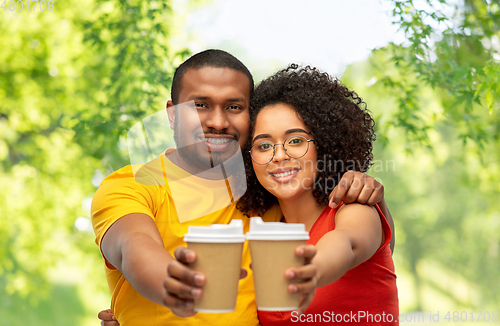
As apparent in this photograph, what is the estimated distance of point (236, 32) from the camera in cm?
658

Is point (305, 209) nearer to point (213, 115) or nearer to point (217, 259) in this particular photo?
point (213, 115)

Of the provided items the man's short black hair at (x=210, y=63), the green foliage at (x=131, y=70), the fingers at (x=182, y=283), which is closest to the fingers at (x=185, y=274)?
the fingers at (x=182, y=283)

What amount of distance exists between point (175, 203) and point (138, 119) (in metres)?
2.52

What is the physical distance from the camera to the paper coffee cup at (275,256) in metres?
1.23

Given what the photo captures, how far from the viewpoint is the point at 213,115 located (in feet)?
7.50

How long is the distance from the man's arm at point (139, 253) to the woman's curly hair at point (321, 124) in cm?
73

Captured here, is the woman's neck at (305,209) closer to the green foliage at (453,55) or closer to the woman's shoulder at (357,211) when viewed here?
the woman's shoulder at (357,211)

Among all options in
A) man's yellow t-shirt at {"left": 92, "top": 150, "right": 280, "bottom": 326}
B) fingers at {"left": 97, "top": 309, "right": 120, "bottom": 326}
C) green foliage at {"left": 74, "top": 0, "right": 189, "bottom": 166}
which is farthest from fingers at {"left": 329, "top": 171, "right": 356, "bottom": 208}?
green foliage at {"left": 74, "top": 0, "right": 189, "bottom": 166}

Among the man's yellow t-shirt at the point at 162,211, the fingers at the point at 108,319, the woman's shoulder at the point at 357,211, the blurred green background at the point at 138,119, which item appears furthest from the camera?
the blurred green background at the point at 138,119

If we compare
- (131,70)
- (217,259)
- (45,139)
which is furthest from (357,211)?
(45,139)

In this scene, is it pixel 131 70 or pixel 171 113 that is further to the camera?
pixel 131 70

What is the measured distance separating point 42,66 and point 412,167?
31.4 feet

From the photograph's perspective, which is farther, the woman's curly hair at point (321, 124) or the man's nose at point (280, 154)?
the woman's curly hair at point (321, 124)

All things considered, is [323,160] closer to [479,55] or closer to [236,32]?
[479,55]
